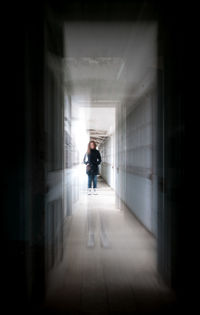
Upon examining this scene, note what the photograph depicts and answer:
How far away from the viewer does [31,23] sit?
6.17 ft

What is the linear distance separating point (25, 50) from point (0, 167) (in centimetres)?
91

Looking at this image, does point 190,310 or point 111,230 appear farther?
point 111,230

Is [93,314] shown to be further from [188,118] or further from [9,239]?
[188,118]

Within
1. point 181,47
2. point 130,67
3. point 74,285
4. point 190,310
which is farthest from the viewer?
point 130,67

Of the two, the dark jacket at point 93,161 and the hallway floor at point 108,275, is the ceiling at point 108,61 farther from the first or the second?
the hallway floor at point 108,275

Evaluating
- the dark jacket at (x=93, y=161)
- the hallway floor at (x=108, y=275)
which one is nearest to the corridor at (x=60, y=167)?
the hallway floor at (x=108, y=275)

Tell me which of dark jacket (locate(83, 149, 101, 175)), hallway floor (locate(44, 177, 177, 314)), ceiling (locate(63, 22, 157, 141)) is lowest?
hallway floor (locate(44, 177, 177, 314))

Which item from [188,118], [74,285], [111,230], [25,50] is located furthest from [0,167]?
[111,230]

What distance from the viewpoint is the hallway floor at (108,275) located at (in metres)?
1.90

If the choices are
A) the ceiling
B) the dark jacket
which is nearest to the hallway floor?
the ceiling

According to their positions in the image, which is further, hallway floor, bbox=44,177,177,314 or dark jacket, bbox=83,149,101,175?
dark jacket, bbox=83,149,101,175

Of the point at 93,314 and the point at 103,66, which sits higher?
the point at 103,66

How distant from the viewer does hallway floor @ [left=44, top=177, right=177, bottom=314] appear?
1904 millimetres

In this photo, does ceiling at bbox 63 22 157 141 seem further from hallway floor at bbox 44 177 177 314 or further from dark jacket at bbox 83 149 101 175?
hallway floor at bbox 44 177 177 314
